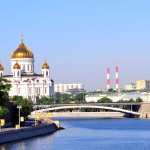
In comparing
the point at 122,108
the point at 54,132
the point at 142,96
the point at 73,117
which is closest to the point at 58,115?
the point at 73,117

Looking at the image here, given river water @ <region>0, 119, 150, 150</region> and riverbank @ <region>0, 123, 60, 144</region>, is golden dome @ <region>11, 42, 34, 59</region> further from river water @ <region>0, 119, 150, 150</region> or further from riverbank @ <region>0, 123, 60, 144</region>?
river water @ <region>0, 119, 150, 150</region>

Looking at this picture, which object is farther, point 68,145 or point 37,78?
point 37,78

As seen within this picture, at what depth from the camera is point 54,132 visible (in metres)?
77.8

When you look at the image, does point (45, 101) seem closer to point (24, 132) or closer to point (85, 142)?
point (24, 132)

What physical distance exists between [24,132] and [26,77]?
101 metres

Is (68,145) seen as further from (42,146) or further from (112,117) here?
(112,117)

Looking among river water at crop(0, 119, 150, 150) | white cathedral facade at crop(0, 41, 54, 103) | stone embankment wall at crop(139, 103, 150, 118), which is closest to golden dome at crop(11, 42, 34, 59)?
white cathedral facade at crop(0, 41, 54, 103)

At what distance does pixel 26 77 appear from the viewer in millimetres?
165000

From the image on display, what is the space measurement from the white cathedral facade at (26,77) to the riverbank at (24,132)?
81358 millimetres

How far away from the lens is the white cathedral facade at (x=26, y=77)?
16200 centimetres

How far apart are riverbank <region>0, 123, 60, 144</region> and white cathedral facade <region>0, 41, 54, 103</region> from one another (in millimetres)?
81358

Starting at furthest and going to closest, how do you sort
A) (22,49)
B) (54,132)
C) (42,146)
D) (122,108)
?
(22,49)
(122,108)
(54,132)
(42,146)

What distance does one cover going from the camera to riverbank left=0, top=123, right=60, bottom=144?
57.9 metres

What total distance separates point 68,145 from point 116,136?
12.6 m
